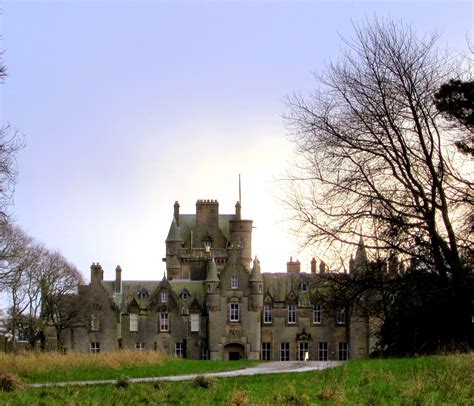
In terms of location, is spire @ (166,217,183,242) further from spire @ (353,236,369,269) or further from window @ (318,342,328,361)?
spire @ (353,236,369,269)

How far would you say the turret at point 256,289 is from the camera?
2835 inches

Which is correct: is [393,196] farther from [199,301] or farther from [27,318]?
[27,318]

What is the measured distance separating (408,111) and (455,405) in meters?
15.3

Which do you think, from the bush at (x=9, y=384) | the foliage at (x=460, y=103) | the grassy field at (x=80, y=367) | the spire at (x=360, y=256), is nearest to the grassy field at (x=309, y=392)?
the bush at (x=9, y=384)

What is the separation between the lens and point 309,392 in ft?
48.8

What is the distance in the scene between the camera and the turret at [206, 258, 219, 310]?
71.9 metres

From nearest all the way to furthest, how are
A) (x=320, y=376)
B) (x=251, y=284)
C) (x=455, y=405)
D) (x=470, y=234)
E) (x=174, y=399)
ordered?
1. (x=455, y=405)
2. (x=174, y=399)
3. (x=320, y=376)
4. (x=470, y=234)
5. (x=251, y=284)

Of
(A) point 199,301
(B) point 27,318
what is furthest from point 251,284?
(B) point 27,318

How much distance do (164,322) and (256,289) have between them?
A: 8.29 m

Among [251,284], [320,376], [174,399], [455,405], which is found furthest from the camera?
[251,284]

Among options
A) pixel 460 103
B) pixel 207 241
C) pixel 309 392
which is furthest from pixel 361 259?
pixel 207 241

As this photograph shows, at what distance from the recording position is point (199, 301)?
73.9m

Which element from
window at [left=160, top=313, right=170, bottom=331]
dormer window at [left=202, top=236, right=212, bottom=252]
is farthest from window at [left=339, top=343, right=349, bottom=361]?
dormer window at [left=202, top=236, right=212, bottom=252]

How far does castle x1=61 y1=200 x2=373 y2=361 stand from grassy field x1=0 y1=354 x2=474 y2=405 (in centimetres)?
5370
